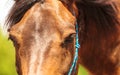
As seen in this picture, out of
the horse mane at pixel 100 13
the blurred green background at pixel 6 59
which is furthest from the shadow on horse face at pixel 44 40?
the blurred green background at pixel 6 59

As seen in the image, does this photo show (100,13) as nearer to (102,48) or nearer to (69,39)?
(102,48)

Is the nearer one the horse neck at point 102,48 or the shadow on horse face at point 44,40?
the shadow on horse face at point 44,40

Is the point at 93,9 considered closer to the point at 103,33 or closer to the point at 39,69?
the point at 103,33

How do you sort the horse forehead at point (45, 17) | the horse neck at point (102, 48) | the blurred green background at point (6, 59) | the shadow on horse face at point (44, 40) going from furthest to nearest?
the blurred green background at point (6, 59) → the horse neck at point (102, 48) → the horse forehead at point (45, 17) → the shadow on horse face at point (44, 40)

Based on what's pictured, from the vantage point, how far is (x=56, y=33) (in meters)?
3.60

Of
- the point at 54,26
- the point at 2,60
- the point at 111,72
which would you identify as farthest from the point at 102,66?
the point at 2,60

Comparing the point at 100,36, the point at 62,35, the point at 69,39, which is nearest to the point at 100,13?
the point at 100,36

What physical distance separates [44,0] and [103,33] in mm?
943

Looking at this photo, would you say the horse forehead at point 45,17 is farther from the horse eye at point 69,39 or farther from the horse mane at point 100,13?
the horse mane at point 100,13

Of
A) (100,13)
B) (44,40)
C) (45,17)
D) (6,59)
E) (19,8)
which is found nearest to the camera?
(44,40)

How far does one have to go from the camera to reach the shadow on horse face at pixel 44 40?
3498 millimetres

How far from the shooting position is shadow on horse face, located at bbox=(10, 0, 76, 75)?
350 cm

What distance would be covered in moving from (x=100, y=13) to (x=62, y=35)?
90 centimetres

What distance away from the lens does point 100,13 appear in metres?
4.38
